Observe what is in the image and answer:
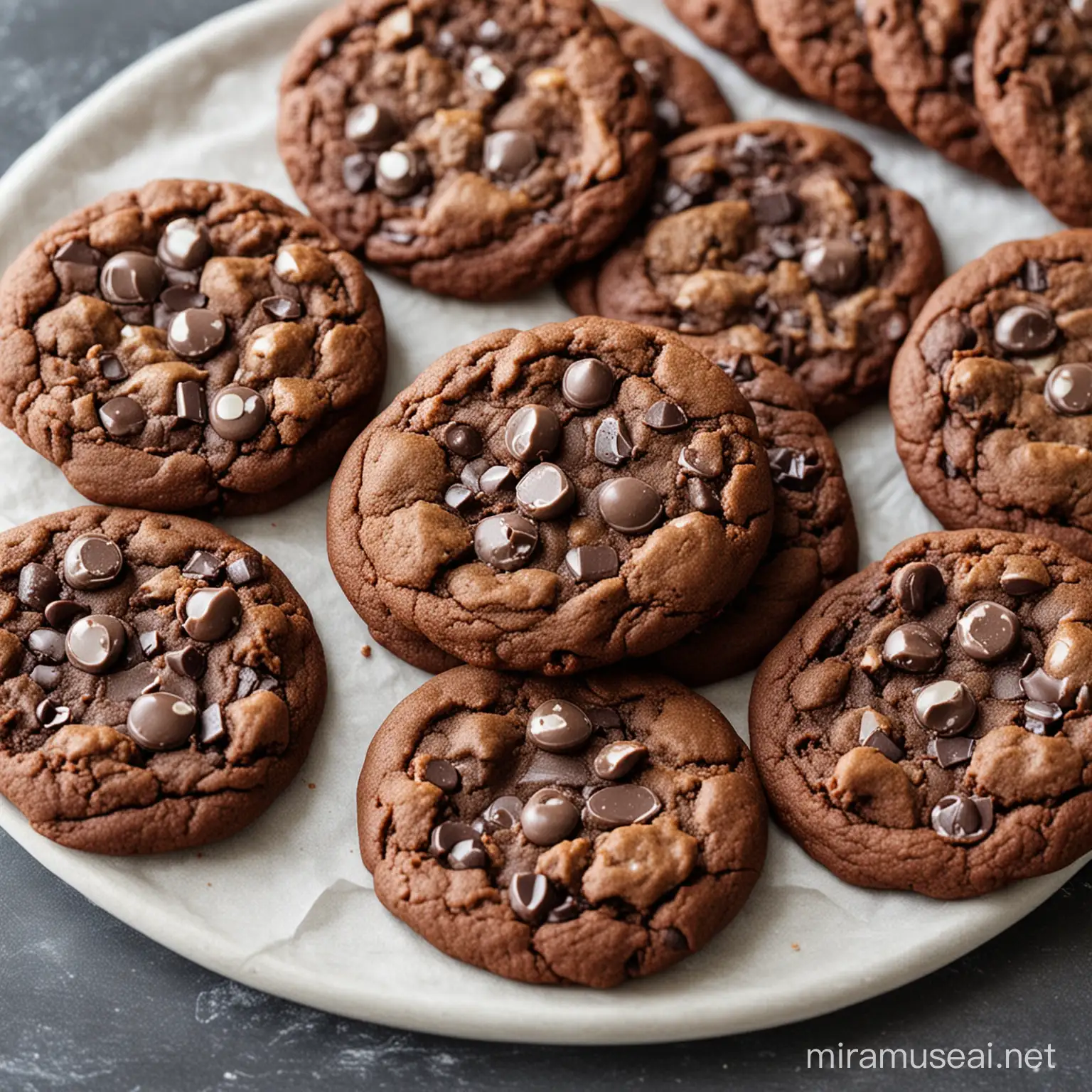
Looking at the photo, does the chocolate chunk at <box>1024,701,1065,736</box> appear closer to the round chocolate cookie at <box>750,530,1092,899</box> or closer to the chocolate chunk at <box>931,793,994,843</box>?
the round chocolate cookie at <box>750,530,1092,899</box>

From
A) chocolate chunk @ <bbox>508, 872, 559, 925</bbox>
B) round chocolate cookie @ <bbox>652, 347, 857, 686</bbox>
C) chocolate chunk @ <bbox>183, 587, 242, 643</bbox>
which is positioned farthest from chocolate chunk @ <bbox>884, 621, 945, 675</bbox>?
chocolate chunk @ <bbox>183, 587, 242, 643</bbox>

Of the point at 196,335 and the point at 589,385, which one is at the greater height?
the point at 196,335

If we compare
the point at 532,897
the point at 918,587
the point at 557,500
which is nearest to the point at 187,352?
the point at 557,500

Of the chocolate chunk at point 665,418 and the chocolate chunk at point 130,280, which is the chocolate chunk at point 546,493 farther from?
the chocolate chunk at point 130,280

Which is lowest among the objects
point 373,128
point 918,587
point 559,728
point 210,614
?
point 918,587

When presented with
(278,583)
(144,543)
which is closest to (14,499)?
(144,543)

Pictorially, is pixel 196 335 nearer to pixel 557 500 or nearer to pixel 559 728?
pixel 557 500

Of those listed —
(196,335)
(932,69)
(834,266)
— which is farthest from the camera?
(932,69)
